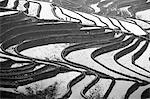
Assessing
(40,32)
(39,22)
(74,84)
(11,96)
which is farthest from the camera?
(39,22)

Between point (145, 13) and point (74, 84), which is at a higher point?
point (145, 13)

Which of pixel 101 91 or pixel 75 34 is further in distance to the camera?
pixel 75 34

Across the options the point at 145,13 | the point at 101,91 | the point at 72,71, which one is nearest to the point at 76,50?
the point at 72,71

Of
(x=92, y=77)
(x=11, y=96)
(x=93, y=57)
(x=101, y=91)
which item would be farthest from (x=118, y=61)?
(x=11, y=96)

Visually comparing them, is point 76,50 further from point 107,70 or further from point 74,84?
point 74,84

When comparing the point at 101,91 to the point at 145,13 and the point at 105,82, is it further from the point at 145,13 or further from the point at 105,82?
the point at 145,13

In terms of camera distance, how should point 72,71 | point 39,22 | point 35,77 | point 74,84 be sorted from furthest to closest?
point 39,22
point 72,71
point 74,84
point 35,77
